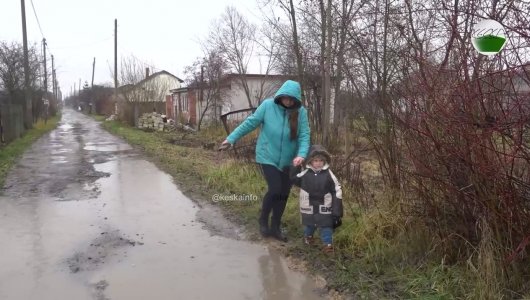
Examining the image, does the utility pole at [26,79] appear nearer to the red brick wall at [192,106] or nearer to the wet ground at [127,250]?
the red brick wall at [192,106]

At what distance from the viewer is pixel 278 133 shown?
4.78m

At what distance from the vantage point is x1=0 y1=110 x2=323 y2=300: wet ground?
12.4ft

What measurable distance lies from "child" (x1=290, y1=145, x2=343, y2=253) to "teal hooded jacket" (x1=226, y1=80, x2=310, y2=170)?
219 millimetres

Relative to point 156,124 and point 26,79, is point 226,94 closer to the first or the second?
point 156,124

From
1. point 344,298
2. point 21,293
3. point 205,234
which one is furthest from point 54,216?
point 344,298

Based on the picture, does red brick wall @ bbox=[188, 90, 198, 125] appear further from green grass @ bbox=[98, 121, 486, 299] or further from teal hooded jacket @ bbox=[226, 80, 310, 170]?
teal hooded jacket @ bbox=[226, 80, 310, 170]

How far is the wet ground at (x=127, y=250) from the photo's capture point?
3771mm

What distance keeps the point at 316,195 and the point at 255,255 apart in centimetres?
82

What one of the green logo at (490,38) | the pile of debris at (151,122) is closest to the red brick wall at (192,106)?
the pile of debris at (151,122)

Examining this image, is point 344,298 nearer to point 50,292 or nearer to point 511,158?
point 511,158

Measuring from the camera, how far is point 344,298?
3.57 meters

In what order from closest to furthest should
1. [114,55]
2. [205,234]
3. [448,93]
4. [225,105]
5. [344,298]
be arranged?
→ 1. [448,93]
2. [344,298]
3. [205,234]
4. [225,105]
5. [114,55]

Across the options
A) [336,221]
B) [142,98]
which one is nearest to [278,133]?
[336,221]

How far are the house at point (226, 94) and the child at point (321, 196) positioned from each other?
1684cm
